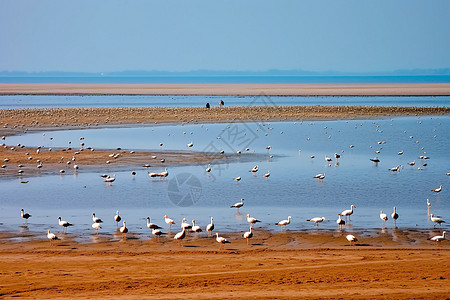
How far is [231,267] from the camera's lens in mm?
14234

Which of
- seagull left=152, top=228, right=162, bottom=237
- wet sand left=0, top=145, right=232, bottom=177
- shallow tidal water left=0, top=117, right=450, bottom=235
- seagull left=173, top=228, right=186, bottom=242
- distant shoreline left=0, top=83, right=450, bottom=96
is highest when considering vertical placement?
distant shoreline left=0, top=83, right=450, bottom=96

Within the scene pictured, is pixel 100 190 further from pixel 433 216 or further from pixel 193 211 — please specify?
pixel 433 216

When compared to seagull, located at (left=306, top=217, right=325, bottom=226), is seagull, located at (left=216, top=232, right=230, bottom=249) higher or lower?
lower

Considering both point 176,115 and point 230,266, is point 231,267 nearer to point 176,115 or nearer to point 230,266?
point 230,266

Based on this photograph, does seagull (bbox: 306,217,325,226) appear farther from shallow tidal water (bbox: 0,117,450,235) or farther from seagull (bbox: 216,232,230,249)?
seagull (bbox: 216,232,230,249)

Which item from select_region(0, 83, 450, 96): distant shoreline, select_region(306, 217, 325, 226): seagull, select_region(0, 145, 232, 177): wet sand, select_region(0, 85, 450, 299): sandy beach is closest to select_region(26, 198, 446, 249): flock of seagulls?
select_region(306, 217, 325, 226): seagull

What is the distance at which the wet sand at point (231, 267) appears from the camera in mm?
12492

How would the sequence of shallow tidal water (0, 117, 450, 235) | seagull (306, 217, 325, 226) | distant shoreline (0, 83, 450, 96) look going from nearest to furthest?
seagull (306, 217, 325, 226) < shallow tidal water (0, 117, 450, 235) < distant shoreline (0, 83, 450, 96)

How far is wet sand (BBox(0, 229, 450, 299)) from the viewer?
1249 centimetres

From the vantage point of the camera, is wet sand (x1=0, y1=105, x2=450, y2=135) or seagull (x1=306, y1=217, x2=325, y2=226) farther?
wet sand (x1=0, y1=105, x2=450, y2=135)

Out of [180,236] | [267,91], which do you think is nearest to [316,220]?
[180,236]

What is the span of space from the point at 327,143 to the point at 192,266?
90.4 feet

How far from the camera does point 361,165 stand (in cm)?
3169

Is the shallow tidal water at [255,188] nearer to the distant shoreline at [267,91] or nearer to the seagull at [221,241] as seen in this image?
the seagull at [221,241]
